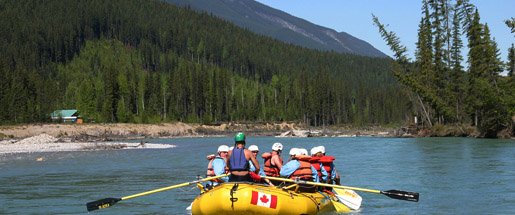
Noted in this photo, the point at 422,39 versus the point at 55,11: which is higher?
the point at 55,11

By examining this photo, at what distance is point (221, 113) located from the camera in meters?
135

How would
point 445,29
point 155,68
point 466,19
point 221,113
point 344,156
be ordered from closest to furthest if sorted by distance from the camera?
1. point 344,156
2. point 466,19
3. point 445,29
4. point 221,113
5. point 155,68

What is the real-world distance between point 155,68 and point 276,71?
1746 inches

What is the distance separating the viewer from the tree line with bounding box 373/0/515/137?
61.3 meters

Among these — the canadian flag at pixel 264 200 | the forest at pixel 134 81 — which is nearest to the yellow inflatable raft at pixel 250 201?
the canadian flag at pixel 264 200

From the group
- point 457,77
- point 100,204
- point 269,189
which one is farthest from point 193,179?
point 457,77

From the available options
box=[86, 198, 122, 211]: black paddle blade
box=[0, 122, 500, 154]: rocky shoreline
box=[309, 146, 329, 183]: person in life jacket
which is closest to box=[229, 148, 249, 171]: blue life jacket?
box=[309, 146, 329, 183]: person in life jacket

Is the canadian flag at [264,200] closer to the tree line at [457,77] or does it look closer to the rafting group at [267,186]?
the rafting group at [267,186]

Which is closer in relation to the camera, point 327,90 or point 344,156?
point 344,156

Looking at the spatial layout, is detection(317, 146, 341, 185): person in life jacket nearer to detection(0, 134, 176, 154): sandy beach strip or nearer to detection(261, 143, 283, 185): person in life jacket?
Answer: detection(261, 143, 283, 185): person in life jacket

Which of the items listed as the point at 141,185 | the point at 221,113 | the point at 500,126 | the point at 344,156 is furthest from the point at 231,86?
the point at 141,185

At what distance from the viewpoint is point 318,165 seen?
61.6 feet

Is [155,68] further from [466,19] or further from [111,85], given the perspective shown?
[466,19]

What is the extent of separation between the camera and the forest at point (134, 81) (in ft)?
375
